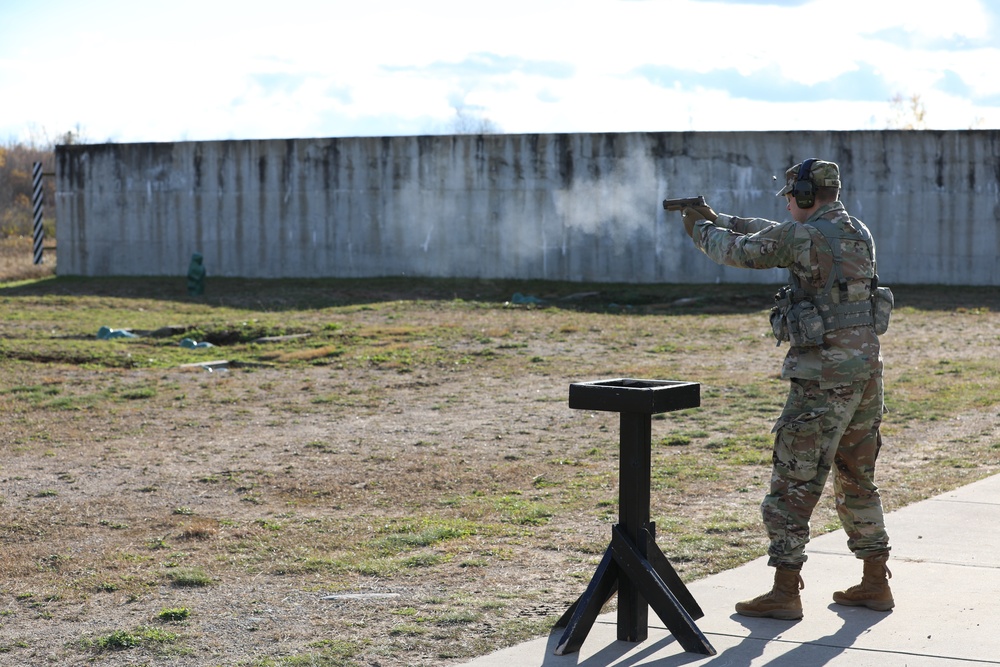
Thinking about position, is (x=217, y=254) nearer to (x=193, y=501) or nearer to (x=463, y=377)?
(x=463, y=377)

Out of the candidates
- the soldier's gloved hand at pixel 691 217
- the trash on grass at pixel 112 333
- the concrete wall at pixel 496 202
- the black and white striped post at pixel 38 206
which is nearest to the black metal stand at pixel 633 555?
the soldier's gloved hand at pixel 691 217

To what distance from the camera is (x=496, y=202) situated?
95.2ft

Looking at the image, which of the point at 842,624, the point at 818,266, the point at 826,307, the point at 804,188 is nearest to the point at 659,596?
the point at 842,624

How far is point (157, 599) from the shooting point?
5645mm

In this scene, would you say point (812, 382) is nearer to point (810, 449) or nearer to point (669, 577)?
point (810, 449)

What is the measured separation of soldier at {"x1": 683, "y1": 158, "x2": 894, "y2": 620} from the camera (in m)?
5.04

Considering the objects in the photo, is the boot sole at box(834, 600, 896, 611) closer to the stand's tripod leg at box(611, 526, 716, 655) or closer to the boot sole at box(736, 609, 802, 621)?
the boot sole at box(736, 609, 802, 621)

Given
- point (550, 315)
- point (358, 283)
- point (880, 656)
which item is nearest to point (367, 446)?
point (880, 656)

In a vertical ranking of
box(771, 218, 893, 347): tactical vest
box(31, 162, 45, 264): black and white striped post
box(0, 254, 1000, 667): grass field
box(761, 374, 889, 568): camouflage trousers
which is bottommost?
box(0, 254, 1000, 667): grass field

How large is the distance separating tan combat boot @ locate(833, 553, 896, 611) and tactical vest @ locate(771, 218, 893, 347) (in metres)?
0.98

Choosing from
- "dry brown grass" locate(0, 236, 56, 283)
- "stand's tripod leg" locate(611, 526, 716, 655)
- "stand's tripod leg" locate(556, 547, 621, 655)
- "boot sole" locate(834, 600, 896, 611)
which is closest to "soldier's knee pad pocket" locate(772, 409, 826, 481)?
"boot sole" locate(834, 600, 896, 611)

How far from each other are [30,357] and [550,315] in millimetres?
9447

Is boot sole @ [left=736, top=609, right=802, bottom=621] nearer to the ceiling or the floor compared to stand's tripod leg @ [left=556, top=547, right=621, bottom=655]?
nearer to the floor

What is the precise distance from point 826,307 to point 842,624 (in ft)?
4.26
